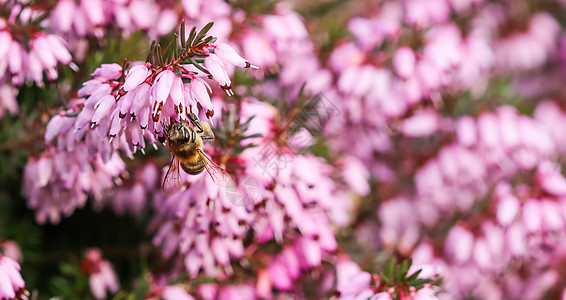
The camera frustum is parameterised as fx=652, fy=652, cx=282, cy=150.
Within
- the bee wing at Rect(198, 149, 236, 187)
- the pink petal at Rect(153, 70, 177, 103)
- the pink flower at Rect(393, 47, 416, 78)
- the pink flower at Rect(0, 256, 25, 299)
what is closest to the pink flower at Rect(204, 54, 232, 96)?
the pink petal at Rect(153, 70, 177, 103)

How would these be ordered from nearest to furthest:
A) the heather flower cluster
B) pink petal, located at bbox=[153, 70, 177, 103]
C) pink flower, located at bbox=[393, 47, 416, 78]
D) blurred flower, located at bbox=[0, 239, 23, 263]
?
1. pink petal, located at bbox=[153, 70, 177, 103]
2. the heather flower cluster
3. blurred flower, located at bbox=[0, 239, 23, 263]
4. pink flower, located at bbox=[393, 47, 416, 78]

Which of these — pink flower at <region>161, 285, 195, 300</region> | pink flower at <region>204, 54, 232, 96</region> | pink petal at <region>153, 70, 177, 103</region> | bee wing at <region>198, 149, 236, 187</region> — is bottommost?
pink flower at <region>161, 285, 195, 300</region>

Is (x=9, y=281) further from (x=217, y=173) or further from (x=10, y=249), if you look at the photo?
(x=217, y=173)

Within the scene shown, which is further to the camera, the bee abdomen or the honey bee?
the bee abdomen

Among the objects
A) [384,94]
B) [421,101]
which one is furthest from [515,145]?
[384,94]

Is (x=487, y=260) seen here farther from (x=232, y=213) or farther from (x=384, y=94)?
(x=232, y=213)

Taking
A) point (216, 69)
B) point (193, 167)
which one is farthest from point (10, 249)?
point (216, 69)

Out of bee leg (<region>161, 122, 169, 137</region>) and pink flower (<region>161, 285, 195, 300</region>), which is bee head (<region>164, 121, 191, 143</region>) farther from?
pink flower (<region>161, 285, 195, 300</region>)
